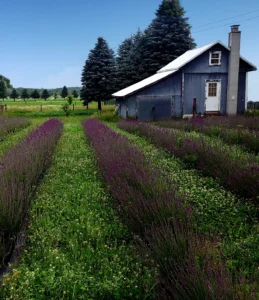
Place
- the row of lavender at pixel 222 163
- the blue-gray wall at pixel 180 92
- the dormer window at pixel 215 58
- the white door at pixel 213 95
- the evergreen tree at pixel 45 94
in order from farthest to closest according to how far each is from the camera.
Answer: the evergreen tree at pixel 45 94
the white door at pixel 213 95
the dormer window at pixel 215 58
the blue-gray wall at pixel 180 92
the row of lavender at pixel 222 163

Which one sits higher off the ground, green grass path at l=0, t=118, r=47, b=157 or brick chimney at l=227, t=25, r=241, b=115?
brick chimney at l=227, t=25, r=241, b=115

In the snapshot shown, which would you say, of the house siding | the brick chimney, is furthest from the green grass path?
the brick chimney

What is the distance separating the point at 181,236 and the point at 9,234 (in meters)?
2.24

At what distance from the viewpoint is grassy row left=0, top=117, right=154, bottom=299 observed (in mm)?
3004

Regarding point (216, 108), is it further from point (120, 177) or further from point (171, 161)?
point (120, 177)

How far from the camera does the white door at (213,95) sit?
81.1 ft

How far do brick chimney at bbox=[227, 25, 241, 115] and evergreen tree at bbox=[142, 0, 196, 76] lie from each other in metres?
10.8

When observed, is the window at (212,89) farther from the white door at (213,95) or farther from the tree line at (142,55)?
the tree line at (142,55)

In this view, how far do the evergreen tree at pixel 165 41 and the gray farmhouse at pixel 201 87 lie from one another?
35.9 feet

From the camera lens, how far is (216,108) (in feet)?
81.8

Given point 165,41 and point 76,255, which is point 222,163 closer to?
point 76,255

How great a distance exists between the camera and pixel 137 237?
3.36 m

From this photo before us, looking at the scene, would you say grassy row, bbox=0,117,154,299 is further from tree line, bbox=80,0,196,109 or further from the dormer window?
tree line, bbox=80,0,196,109

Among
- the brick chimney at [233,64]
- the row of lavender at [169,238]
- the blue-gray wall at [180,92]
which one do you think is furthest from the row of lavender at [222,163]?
the brick chimney at [233,64]
